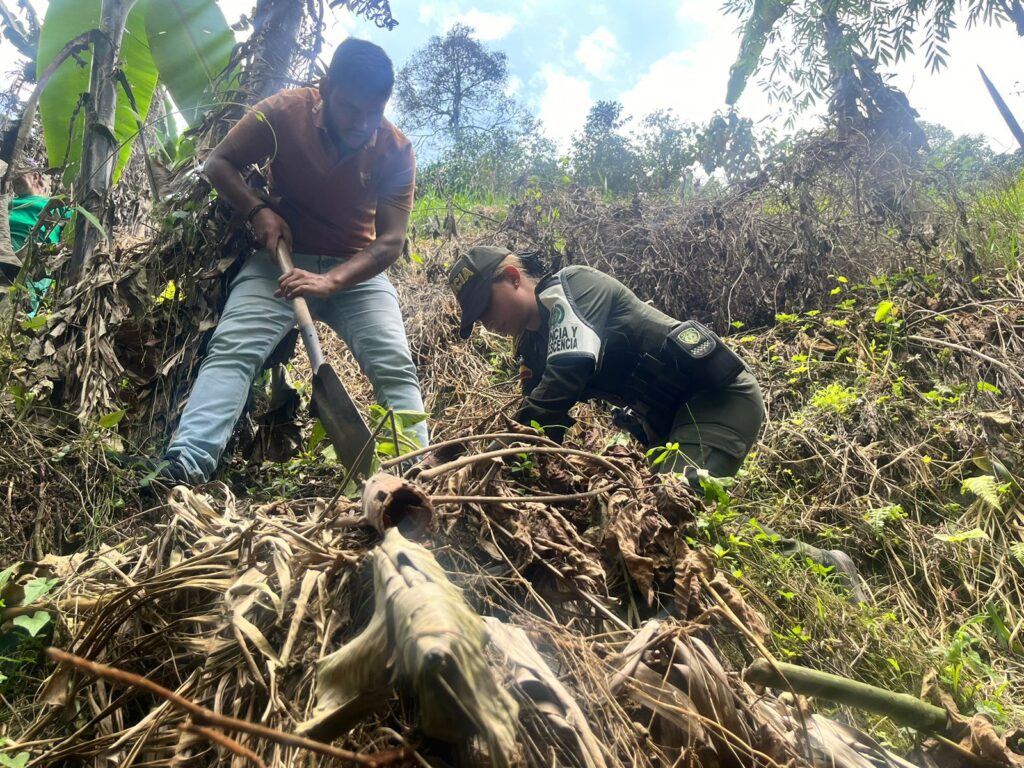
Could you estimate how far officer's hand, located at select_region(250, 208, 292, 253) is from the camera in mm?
2934

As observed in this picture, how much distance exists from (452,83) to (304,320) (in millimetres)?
15007

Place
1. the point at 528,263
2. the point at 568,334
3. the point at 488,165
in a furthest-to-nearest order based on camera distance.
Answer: the point at 488,165, the point at 528,263, the point at 568,334

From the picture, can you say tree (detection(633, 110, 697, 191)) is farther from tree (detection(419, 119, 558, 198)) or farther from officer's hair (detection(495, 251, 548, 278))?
officer's hair (detection(495, 251, 548, 278))

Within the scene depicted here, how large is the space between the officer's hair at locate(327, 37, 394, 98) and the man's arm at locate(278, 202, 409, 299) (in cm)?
56

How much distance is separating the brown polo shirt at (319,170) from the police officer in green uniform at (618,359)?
52 centimetres

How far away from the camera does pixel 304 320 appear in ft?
9.02

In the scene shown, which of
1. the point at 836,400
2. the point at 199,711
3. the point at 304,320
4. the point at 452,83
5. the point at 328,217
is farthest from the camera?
the point at 452,83

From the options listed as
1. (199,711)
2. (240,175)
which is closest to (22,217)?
(240,175)

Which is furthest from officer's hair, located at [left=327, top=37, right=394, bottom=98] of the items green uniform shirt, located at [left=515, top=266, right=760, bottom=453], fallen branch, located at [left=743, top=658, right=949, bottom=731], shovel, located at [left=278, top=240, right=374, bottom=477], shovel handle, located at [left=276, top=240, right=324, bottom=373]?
fallen branch, located at [left=743, top=658, right=949, bottom=731]

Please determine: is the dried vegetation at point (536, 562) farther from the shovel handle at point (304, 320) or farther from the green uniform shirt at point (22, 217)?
the green uniform shirt at point (22, 217)

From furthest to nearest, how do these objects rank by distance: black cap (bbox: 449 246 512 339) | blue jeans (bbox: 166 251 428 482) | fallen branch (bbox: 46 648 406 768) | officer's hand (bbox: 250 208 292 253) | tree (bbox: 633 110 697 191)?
tree (bbox: 633 110 697 191) → black cap (bbox: 449 246 512 339) → officer's hand (bbox: 250 208 292 253) → blue jeans (bbox: 166 251 428 482) → fallen branch (bbox: 46 648 406 768)

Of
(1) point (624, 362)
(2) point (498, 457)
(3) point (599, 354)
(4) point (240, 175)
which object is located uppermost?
(4) point (240, 175)

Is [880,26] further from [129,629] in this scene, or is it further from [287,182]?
[129,629]

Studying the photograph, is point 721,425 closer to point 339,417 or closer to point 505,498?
point 339,417
